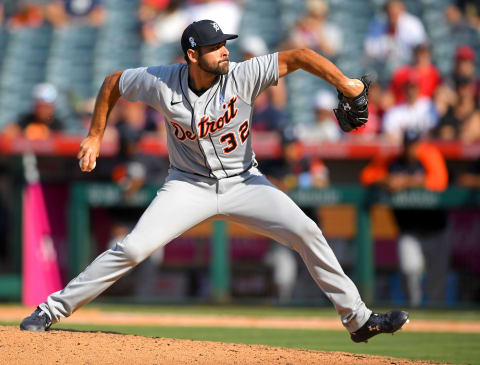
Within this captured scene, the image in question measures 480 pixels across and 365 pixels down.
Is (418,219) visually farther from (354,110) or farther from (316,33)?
(354,110)

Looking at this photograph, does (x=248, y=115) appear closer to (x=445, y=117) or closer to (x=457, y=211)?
(x=457, y=211)

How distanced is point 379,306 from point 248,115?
13.4 feet

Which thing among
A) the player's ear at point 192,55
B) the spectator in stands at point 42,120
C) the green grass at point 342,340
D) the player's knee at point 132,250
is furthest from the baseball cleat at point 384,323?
the spectator in stands at point 42,120

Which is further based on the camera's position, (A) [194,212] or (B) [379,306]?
(B) [379,306]

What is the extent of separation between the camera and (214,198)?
189 inches

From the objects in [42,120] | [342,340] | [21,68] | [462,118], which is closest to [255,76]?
[342,340]

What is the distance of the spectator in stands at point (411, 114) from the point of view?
31.2 feet

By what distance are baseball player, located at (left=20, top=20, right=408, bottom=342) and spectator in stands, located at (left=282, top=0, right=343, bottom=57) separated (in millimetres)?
5976

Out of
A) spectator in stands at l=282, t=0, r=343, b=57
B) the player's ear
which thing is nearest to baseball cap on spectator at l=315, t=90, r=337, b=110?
spectator in stands at l=282, t=0, r=343, b=57

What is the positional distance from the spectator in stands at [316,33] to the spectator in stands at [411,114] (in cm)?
148

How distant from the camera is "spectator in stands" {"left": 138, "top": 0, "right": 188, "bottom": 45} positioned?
473 inches

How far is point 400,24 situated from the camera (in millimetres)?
10719

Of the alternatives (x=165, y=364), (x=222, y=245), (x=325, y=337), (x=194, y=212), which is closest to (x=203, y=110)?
(x=194, y=212)

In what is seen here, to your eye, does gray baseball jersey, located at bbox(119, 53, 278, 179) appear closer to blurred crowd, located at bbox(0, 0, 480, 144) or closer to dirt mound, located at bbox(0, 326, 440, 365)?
dirt mound, located at bbox(0, 326, 440, 365)
